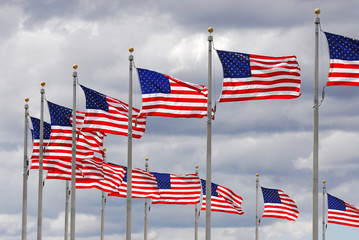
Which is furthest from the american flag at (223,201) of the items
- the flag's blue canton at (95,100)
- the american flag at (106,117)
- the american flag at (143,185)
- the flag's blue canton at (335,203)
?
the flag's blue canton at (95,100)

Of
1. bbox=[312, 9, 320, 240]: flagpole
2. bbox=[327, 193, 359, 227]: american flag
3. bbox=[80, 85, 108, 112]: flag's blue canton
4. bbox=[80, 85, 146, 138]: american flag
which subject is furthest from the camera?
bbox=[327, 193, 359, 227]: american flag

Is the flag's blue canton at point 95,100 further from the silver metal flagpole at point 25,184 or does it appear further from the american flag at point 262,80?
the american flag at point 262,80

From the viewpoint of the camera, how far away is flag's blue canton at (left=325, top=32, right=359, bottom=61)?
1841 inches

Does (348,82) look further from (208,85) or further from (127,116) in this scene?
(127,116)

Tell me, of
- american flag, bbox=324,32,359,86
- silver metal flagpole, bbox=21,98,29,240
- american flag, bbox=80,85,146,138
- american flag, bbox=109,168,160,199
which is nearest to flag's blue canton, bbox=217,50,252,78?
american flag, bbox=324,32,359,86

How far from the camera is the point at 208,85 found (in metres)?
50.2

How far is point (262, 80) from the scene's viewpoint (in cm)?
4853

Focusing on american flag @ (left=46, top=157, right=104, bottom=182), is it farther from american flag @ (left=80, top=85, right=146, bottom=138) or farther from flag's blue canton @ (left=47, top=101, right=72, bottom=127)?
american flag @ (left=80, top=85, right=146, bottom=138)

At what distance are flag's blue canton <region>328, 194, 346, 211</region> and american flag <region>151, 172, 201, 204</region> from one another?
13.5 meters

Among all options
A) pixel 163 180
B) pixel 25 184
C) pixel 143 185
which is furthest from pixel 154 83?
pixel 163 180

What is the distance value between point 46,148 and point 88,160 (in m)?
5.67

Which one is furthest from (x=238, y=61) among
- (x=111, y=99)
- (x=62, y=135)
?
(x=62, y=135)

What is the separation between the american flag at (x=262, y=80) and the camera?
4831cm

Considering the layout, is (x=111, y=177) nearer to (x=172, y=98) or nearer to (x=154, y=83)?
(x=154, y=83)
